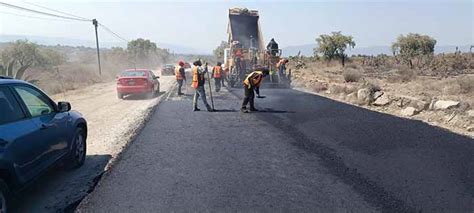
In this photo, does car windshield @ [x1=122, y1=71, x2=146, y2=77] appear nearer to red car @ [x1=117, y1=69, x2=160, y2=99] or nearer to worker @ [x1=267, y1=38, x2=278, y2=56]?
red car @ [x1=117, y1=69, x2=160, y2=99]

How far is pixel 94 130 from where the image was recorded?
12.0m

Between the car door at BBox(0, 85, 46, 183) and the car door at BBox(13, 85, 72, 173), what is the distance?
0.44ft

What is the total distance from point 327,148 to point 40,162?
5147 millimetres

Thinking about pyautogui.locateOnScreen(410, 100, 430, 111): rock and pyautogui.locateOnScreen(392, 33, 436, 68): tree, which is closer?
pyautogui.locateOnScreen(410, 100, 430, 111): rock

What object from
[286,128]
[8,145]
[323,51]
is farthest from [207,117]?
[323,51]

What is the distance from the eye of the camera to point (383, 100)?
15430 millimetres

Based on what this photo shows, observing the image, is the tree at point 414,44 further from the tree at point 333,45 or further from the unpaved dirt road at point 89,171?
the unpaved dirt road at point 89,171

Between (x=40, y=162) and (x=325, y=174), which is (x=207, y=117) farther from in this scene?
(x=40, y=162)

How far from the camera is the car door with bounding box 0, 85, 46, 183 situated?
15.9 ft

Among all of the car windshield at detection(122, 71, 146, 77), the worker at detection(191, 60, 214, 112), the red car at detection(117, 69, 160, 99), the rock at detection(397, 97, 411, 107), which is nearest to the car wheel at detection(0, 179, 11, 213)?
the worker at detection(191, 60, 214, 112)

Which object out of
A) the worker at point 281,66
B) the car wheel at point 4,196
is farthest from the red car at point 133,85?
the car wheel at point 4,196

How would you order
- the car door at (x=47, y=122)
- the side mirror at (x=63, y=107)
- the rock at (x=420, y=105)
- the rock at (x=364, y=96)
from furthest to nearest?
the rock at (x=364, y=96) → the rock at (x=420, y=105) → the side mirror at (x=63, y=107) → the car door at (x=47, y=122)

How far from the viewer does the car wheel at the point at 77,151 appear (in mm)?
7180

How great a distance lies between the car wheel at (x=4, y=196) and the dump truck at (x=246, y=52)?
66.8ft
